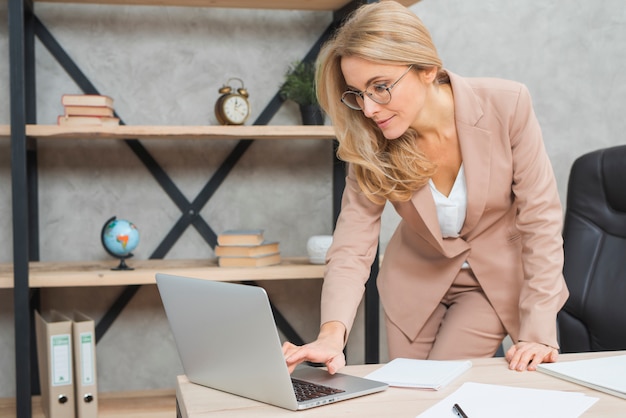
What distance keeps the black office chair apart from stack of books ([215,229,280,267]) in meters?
1.03

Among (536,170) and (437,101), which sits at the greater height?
(437,101)

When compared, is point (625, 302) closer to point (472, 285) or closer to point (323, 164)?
point (472, 285)

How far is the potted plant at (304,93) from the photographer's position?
269 cm

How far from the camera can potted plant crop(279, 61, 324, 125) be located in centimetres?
269

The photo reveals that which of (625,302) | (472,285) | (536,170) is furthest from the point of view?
(625,302)

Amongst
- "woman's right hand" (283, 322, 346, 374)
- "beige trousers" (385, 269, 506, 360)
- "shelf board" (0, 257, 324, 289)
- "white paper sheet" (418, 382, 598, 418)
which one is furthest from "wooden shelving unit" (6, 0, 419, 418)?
"white paper sheet" (418, 382, 598, 418)

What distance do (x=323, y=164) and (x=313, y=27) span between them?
21.7 inches

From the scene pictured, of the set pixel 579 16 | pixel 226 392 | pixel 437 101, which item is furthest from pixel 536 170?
pixel 579 16

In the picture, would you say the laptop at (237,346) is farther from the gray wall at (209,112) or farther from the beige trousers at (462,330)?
the gray wall at (209,112)

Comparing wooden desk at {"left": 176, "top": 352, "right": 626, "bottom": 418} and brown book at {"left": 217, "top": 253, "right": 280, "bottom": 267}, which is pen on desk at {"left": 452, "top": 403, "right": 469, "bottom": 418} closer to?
wooden desk at {"left": 176, "top": 352, "right": 626, "bottom": 418}

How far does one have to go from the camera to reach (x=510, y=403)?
45.3 inches

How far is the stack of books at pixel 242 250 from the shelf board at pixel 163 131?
36 cm

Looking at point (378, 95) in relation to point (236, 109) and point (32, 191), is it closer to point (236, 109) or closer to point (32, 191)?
→ point (236, 109)

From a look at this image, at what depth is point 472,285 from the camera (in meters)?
1.88
